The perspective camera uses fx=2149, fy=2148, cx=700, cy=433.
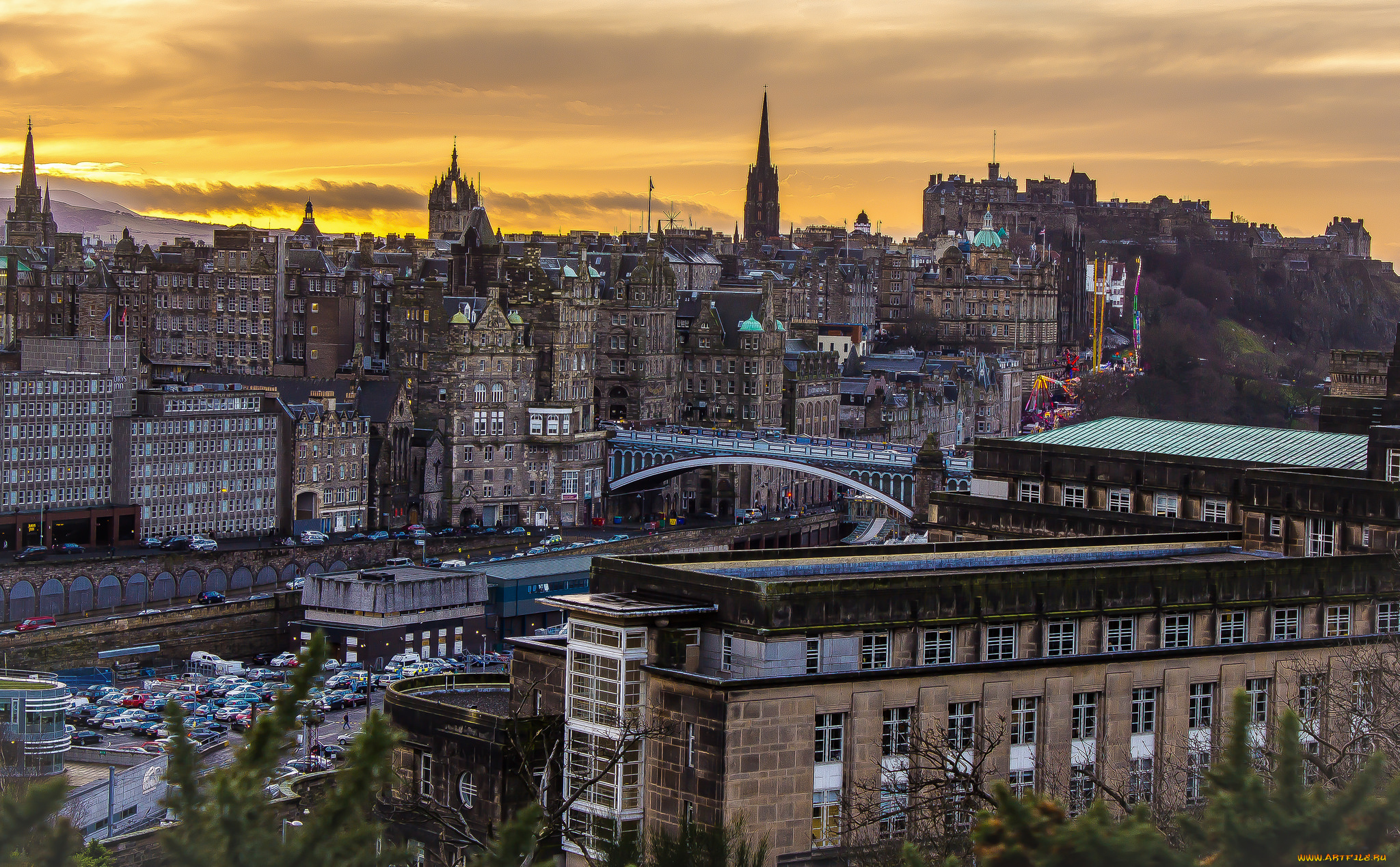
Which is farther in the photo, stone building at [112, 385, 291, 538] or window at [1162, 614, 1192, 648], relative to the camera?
stone building at [112, 385, 291, 538]

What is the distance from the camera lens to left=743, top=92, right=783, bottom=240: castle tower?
599ft

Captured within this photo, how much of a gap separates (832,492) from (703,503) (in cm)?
938

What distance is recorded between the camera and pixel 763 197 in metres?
184

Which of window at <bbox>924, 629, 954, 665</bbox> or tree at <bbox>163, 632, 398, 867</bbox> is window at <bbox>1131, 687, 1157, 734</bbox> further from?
tree at <bbox>163, 632, 398, 867</bbox>

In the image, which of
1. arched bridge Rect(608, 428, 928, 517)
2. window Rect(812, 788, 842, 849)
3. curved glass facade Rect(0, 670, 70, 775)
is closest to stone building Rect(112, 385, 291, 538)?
arched bridge Rect(608, 428, 928, 517)

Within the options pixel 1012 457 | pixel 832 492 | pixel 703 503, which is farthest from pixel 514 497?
pixel 1012 457

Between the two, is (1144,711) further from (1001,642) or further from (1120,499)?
(1120,499)

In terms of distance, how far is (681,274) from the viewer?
132 meters

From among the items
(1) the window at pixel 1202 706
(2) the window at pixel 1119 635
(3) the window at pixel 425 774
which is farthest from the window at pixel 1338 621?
(3) the window at pixel 425 774

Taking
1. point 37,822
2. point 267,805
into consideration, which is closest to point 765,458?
point 267,805

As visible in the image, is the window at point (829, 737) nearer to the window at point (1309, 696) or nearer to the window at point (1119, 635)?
the window at point (1119, 635)

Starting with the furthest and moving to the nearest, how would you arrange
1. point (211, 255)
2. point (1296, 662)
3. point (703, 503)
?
point (211, 255), point (703, 503), point (1296, 662)

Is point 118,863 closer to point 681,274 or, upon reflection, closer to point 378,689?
point 378,689

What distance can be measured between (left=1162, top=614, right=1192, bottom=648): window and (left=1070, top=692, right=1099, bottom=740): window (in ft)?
5.56
